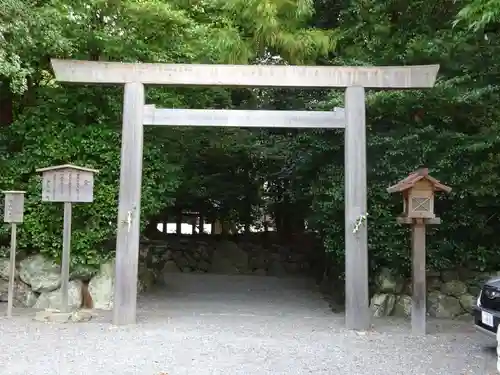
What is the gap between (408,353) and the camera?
20.0ft

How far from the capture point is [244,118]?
7.50 metres

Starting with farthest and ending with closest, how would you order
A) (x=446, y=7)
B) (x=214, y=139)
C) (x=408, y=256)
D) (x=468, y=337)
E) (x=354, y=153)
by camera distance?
(x=214, y=139) → (x=446, y=7) → (x=408, y=256) → (x=354, y=153) → (x=468, y=337)

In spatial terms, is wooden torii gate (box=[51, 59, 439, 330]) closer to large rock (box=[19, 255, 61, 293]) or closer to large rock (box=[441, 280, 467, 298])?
large rock (box=[19, 255, 61, 293])

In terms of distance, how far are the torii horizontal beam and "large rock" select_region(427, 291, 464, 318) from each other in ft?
11.5

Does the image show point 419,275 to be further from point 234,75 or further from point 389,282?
point 234,75

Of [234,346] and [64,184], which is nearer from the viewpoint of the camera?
[234,346]

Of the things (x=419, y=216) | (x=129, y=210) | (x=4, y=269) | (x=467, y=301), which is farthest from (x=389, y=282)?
(x=4, y=269)

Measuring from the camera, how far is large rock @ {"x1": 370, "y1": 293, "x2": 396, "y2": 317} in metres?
8.71

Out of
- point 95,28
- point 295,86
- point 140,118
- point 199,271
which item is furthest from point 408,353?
point 199,271

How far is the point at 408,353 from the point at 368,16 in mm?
6362

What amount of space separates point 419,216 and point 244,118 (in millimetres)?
2814

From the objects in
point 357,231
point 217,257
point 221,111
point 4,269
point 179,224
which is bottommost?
point 217,257

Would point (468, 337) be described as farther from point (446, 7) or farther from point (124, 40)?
point (124, 40)

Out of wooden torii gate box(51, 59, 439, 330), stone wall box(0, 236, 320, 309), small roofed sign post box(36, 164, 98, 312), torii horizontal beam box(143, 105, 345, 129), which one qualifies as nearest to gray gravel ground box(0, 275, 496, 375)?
wooden torii gate box(51, 59, 439, 330)
